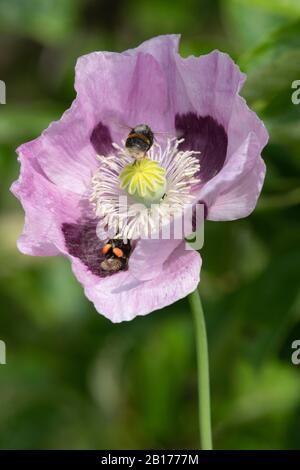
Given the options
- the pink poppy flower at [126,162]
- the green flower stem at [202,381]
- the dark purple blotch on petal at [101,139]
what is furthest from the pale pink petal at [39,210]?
the green flower stem at [202,381]

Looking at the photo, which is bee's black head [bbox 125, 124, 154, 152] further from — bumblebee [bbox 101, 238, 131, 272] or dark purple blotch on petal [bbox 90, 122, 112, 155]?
bumblebee [bbox 101, 238, 131, 272]

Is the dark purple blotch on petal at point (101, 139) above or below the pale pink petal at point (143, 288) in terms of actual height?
above

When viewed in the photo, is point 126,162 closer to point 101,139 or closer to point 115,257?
point 101,139

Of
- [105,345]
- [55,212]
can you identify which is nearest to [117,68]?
[55,212]

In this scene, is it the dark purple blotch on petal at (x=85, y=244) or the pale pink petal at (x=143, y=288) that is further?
the dark purple blotch on petal at (x=85, y=244)

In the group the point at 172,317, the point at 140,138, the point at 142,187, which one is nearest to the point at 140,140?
the point at 140,138

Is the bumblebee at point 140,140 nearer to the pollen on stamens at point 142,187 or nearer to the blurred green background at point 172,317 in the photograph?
the pollen on stamens at point 142,187
